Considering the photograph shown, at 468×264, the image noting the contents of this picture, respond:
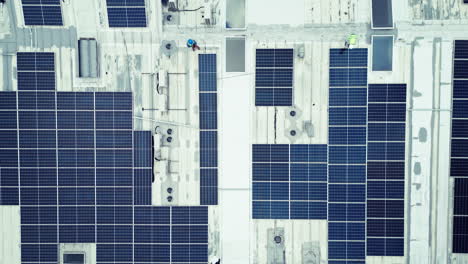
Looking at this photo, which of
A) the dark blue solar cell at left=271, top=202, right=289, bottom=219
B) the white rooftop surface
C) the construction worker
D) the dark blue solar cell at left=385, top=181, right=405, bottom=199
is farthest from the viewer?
the dark blue solar cell at left=271, top=202, right=289, bottom=219

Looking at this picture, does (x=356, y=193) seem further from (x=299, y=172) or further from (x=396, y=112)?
(x=396, y=112)

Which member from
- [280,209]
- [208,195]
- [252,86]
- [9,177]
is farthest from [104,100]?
[280,209]

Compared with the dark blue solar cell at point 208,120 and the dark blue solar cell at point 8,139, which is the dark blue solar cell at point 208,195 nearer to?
the dark blue solar cell at point 208,120

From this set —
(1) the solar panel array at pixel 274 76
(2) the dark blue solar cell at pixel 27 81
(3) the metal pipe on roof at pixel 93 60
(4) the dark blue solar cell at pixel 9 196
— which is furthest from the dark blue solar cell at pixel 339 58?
(4) the dark blue solar cell at pixel 9 196

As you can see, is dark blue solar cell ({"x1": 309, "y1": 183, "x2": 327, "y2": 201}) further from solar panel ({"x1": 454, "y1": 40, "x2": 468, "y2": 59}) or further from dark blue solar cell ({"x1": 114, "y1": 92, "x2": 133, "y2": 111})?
dark blue solar cell ({"x1": 114, "y1": 92, "x2": 133, "y2": 111})

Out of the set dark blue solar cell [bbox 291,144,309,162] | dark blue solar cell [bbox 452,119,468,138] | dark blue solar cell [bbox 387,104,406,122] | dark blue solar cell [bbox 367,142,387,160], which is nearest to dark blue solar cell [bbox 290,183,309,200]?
dark blue solar cell [bbox 291,144,309,162]

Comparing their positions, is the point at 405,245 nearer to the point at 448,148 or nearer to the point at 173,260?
the point at 448,148
